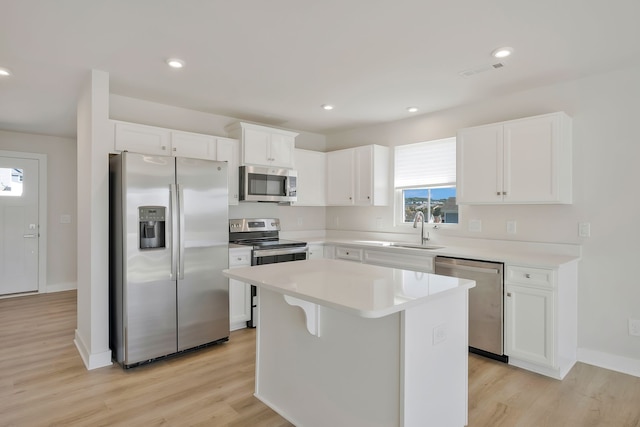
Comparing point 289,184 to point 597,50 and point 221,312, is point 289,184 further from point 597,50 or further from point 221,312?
point 597,50

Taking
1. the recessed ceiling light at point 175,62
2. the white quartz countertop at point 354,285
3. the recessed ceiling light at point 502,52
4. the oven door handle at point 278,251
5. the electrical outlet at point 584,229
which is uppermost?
the recessed ceiling light at point 175,62

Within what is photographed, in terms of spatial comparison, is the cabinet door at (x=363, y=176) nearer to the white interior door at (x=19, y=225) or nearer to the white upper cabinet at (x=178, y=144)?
the white upper cabinet at (x=178, y=144)

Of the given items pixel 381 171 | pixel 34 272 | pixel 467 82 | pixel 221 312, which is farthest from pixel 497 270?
pixel 34 272

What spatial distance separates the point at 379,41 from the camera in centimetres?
246

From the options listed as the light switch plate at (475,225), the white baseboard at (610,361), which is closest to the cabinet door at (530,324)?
the white baseboard at (610,361)

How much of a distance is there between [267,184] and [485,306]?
2.65 m

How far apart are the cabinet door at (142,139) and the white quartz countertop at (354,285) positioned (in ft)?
6.17

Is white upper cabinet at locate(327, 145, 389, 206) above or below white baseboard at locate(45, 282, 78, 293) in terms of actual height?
above

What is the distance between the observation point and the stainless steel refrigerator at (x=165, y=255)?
9.60 ft

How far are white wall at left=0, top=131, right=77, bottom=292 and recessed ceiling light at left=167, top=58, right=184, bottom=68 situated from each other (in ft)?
13.4

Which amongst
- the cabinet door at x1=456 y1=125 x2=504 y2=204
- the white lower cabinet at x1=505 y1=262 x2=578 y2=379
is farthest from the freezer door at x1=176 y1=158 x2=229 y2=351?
the white lower cabinet at x1=505 y1=262 x2=578 y2=379

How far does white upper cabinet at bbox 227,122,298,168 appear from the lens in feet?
13.6

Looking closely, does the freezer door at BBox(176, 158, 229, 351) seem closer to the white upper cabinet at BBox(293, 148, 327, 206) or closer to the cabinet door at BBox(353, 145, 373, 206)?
the white upper cabinet at BBox(293, 148, 327, 206)

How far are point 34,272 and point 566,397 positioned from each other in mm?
6816
